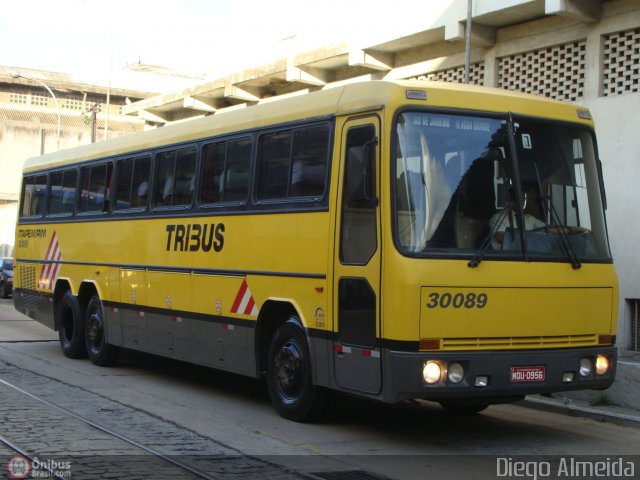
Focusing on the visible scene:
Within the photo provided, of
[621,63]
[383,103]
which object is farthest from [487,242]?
[621,63]

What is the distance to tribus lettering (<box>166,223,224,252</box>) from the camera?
11.1 m

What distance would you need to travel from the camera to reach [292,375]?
9.69 meters

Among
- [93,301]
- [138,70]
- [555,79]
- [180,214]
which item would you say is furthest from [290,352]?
[138,70]

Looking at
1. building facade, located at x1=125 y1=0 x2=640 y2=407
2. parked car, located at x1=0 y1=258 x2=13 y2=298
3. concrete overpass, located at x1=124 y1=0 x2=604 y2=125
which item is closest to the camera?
building facade, located at x1=125 y1=0 x2=640 y2=407

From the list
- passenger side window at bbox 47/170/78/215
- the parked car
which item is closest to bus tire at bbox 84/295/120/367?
passenger side window at bbox 47/170/78/215

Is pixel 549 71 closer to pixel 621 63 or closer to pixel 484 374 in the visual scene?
pixel 621 63

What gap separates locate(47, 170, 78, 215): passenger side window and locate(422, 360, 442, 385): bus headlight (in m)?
9.20

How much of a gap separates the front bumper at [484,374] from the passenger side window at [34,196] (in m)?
10.6

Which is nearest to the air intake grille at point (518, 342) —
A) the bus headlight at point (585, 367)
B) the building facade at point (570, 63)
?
the bus headlight at point (585, 367)

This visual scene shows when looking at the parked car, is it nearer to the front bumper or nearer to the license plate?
the front bumper

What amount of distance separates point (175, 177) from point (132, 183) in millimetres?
1510

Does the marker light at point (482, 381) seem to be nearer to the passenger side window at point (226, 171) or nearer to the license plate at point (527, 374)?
the license plate at point (527, 374)

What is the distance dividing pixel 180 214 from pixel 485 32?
6.59 m

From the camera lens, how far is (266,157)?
10375mm
